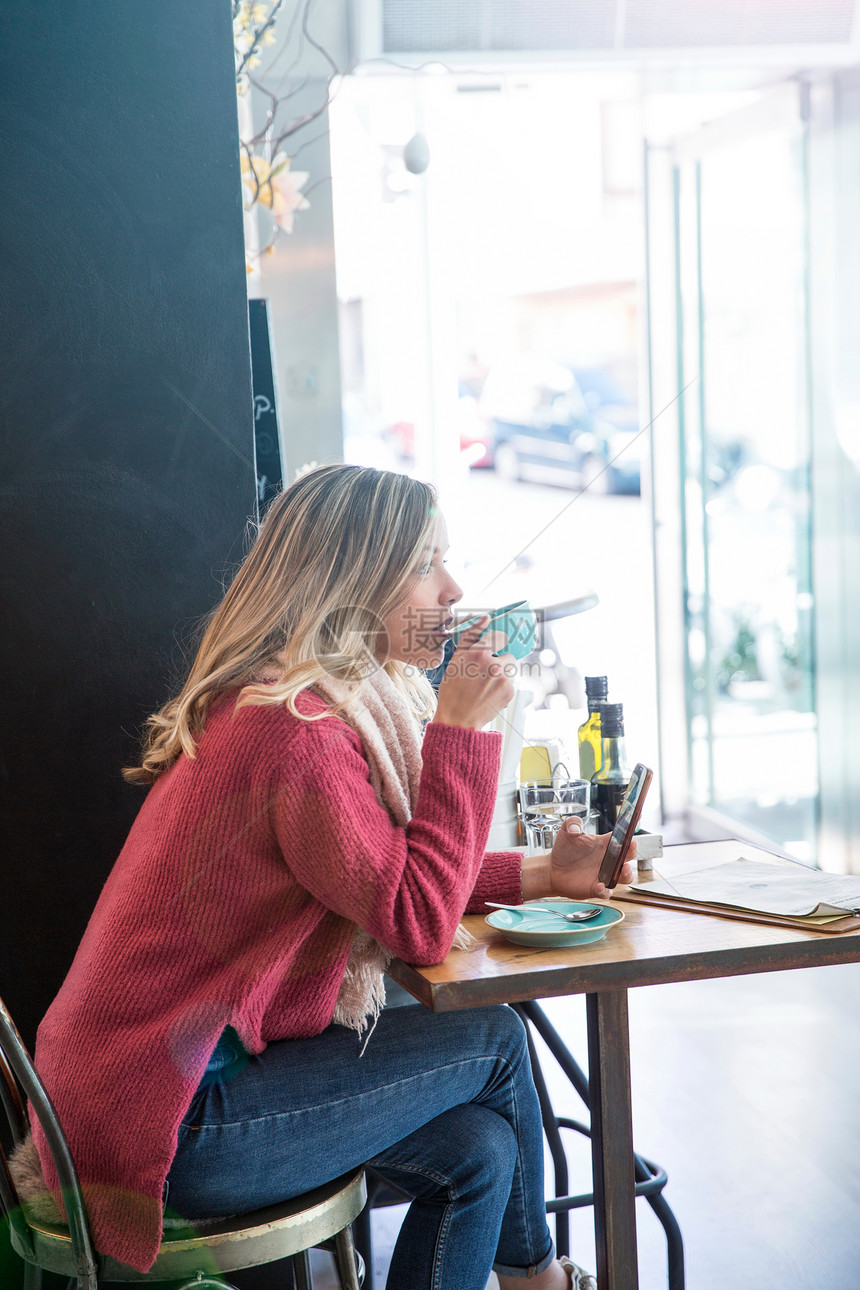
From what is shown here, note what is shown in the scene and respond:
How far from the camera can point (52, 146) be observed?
1457 mm

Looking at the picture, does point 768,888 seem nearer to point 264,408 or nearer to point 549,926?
point 549,926

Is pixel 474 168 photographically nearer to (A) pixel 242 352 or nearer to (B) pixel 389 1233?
(A) pixel 242 352

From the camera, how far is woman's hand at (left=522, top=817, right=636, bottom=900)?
1322mm

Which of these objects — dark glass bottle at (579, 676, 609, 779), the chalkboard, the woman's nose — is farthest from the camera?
the chalkboard

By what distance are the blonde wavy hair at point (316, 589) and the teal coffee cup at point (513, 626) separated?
3.8 inches

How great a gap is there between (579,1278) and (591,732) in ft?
2.09

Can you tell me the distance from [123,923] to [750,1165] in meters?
1.38

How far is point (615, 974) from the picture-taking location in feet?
3.46

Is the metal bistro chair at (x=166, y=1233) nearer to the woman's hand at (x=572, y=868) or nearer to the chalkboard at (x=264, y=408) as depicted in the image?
the woman's hand at (x=572, y=868)

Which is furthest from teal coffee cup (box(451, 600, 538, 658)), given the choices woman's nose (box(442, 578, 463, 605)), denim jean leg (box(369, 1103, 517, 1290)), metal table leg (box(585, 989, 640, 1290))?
denim jean leg (box(369, 1103, 517, 1290))

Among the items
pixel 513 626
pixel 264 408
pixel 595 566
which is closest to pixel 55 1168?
pixel 513 626

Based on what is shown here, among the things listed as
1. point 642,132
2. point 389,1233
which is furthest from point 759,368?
point 389,1233

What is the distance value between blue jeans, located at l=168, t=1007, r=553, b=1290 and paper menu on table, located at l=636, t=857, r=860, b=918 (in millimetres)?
247

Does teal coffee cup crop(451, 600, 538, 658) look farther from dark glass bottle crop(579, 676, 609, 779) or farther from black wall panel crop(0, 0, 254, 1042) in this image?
black wall panel crop(0, 0, 254, 1042)
